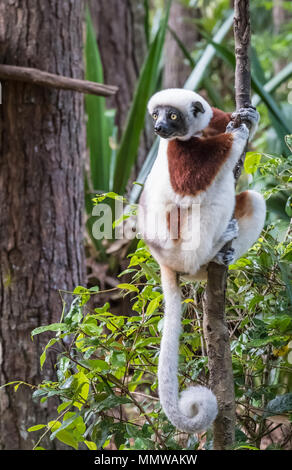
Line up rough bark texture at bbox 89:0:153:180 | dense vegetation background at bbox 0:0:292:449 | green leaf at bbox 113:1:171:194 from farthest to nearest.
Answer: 1. rough bark texture at bbox 89:0:153:180
2. green leaf at bbox 113:1:171:194
3. dense vegetation background at bbox 0:0:292:449

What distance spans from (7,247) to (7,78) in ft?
3.08

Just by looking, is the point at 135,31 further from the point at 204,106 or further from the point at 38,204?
the point at 204,106

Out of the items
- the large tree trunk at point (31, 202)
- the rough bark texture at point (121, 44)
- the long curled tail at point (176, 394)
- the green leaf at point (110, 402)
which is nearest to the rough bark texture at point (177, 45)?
the rough bark texture at point (121, 44)

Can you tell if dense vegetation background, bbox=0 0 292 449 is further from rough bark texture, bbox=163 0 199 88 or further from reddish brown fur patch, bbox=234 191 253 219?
rough bark texture, bbox=163 0 199 88

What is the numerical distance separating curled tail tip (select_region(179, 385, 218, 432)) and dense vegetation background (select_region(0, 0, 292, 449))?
0.14 meters

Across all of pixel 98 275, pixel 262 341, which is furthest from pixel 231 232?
pixel 98 275

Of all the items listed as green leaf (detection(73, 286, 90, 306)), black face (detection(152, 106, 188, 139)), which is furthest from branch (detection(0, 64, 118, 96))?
green leaf (detection(73, 286, 90, 306))

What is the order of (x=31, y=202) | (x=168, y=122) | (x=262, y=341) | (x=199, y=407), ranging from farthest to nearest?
1. (x=31, y=202)
2. (x=168, y=122)
3. (x=262, y=341)
4. (x=199, y=407)

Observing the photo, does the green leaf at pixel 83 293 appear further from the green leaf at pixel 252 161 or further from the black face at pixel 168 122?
the green leaf at pixel 252 161

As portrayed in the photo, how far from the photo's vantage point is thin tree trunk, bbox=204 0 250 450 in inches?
73.5

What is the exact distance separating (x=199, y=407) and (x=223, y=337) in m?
0.28

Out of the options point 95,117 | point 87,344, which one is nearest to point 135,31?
point 95,117

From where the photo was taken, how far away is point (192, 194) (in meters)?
2.10

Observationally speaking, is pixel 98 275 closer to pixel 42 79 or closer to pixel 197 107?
pixel 42 79
